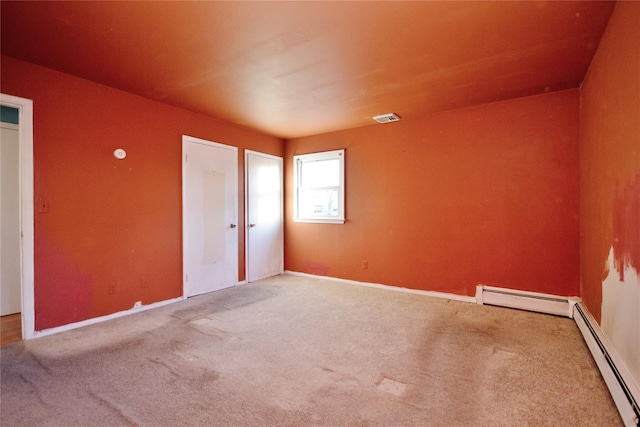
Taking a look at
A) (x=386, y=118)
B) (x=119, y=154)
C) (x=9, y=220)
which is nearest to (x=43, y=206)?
(x=119, y=154)

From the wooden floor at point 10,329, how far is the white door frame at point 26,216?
0.48 feet

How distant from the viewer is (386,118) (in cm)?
438

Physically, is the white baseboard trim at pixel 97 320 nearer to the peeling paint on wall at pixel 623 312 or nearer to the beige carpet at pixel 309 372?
the beige carpet at pixel 309 372

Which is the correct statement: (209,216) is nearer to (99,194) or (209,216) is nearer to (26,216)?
(99,194)

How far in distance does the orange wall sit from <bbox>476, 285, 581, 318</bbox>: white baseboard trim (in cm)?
26

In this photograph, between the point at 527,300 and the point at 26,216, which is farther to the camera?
the point at 527,300

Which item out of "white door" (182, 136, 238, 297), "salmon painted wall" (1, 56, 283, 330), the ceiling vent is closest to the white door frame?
"salmon painted wall" (1, 56, 283, 330)

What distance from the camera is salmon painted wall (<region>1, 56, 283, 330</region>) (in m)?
2.89

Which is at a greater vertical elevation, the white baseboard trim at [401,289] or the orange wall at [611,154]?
the orange wall at [611,154]

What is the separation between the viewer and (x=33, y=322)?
9.28 feet

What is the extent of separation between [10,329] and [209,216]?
2.32m

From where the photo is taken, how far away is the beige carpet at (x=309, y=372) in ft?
5.86

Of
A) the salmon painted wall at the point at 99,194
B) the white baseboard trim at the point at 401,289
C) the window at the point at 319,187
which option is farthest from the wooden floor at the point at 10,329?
the window at the point at 319,187

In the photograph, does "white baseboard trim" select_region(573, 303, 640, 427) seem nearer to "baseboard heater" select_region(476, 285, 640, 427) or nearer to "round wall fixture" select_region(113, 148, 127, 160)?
"baseboard heater" select_region(476, 285, 640, 427)
